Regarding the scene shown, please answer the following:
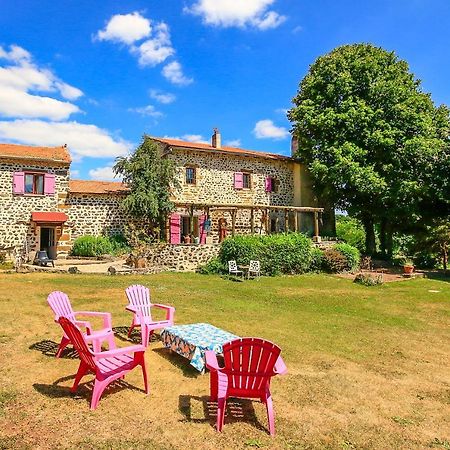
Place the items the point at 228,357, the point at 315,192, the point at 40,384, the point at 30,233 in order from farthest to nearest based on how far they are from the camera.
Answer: the point at 315,192 < the point at 30,233 < the point at 40,384 < the point at 228,357

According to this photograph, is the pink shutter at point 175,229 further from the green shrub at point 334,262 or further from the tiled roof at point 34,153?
the green shrub at point 334,262

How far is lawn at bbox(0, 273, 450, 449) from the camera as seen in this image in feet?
12.9

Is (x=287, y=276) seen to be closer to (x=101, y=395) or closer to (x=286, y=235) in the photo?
(x=286, y=235)

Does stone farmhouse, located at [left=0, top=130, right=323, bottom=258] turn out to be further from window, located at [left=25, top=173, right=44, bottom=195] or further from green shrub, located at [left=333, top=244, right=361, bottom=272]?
green shrub, located at [left=333, top=244, right=361, bottom=272]

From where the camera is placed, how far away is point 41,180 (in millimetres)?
21109

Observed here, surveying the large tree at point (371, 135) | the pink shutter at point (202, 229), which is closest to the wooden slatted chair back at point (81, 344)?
the pink shutter at point (202, 229)

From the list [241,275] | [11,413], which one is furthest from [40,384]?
[241,275]

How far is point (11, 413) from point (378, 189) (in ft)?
70.8

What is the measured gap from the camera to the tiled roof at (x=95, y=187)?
2203 centimetres

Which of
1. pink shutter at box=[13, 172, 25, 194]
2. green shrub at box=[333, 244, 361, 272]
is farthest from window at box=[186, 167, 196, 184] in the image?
green shrub at box=[333, 244, 361, 272]

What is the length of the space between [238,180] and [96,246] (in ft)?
32.6

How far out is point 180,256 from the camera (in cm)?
1827

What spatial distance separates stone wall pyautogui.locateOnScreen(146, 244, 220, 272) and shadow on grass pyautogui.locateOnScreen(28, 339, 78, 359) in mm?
11300

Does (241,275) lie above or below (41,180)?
below
